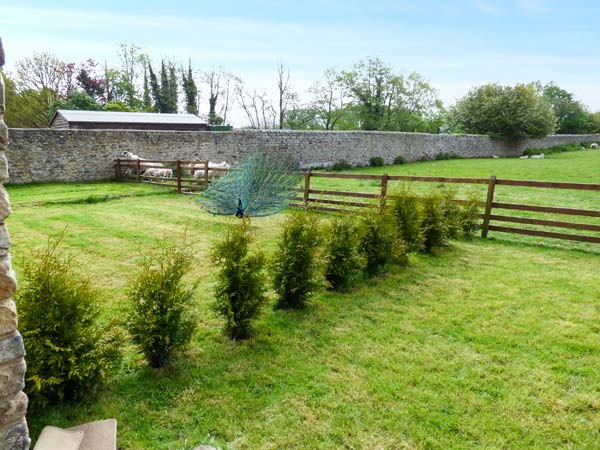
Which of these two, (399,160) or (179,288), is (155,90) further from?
(179,288)

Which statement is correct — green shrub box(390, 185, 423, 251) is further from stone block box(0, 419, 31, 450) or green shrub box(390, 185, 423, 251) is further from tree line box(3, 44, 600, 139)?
tree line box(3, 44, 600, 139)

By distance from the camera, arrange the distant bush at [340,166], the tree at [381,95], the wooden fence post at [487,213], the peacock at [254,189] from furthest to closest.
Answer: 1. the tree at [381,95]
2. the distant bush at [340,166]
3. the peacock at [254,189]
4. the wooden fence post at [487,213]

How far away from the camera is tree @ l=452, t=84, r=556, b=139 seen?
A: 3095 centimetres

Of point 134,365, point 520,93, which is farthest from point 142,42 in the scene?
point 134,365

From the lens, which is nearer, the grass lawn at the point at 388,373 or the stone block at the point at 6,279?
the stone block at the point at 6,279

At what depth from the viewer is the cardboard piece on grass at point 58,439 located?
6.48ft

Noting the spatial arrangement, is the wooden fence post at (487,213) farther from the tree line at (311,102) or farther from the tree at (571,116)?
the tree at (571,116)

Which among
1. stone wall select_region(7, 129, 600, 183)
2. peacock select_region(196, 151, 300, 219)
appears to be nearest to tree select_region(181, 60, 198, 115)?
stone wall select_region(7, 129, 600, 183)

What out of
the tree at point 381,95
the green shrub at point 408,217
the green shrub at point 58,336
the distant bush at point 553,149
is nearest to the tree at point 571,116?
the distant bush at point 553,149

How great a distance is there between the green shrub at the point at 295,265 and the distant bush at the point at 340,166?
17.4 metres

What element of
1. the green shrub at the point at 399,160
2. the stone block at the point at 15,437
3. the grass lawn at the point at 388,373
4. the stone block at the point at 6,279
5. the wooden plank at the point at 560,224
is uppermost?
the green shrub at the point at 399,160

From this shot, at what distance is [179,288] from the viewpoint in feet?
9.91

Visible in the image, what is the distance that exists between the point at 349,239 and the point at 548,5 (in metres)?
5.84

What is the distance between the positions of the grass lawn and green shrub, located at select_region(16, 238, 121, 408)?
6.6 inches
